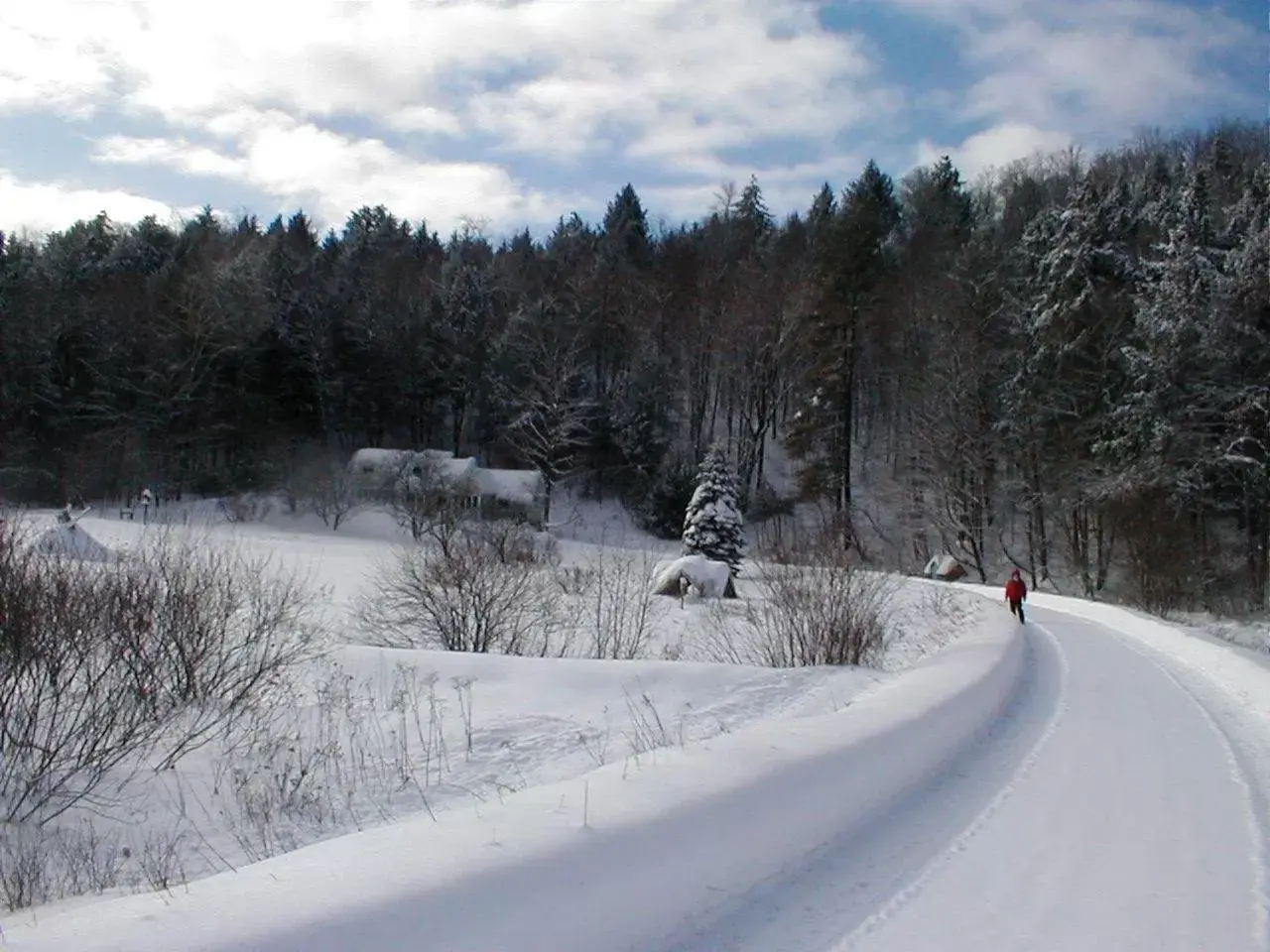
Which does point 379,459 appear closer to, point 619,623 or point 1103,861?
point 619,623

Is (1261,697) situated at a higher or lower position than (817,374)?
lower

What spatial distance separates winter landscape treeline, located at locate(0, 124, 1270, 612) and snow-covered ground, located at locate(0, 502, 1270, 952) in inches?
994

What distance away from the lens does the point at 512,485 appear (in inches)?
1975

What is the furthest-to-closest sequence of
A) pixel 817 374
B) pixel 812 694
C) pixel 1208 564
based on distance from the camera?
1. pixel 817 374
2. pixel 1208 564
3. pixel 812 694

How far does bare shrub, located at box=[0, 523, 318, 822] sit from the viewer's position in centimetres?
874

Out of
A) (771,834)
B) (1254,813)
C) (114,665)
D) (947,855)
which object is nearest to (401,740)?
(114,665)

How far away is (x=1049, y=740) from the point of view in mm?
9281

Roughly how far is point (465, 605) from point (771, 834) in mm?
13145

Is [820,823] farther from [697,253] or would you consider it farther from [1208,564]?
[697,253]

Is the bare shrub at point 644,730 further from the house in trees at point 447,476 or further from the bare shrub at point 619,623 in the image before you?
the house in trees at point 447,476

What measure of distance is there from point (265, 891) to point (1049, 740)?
26.7 feet

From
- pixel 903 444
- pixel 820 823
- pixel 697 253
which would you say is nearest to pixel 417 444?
pixel 697 253

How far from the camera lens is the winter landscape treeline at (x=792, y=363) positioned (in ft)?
113

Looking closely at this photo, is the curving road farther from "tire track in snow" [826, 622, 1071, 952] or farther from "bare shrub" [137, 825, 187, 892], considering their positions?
"bare shrub" [137, 825, 187, 892]
